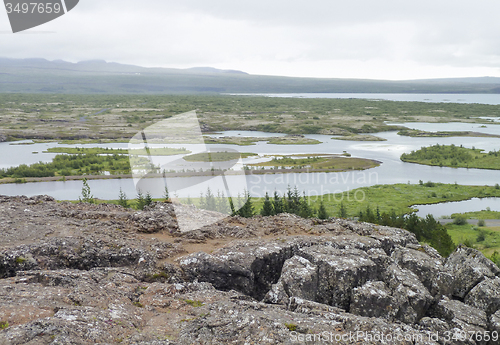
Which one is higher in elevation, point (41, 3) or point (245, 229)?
point (41, 3)

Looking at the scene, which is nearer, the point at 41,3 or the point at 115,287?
the point at 115,287

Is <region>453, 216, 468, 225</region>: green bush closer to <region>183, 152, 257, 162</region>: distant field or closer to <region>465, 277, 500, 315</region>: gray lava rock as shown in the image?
<region>465, 277, 500, 315</region>: gray lava rock

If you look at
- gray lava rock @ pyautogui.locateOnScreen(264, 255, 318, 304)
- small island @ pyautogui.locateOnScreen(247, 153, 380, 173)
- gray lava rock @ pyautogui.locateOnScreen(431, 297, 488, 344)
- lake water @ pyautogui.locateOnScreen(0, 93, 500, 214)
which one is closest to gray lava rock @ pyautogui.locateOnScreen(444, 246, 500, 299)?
gray lava rock @ pyautogui.locateOnScreen(431, 297, 488, 344)

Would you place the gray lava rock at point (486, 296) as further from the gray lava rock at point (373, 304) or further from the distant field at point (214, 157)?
the distant field at point (214, 157)

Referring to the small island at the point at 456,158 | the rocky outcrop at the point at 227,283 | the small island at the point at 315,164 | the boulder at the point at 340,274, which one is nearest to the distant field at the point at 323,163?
the small island at the point at 315,164

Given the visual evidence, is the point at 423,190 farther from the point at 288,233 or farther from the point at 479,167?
the point at 288,233

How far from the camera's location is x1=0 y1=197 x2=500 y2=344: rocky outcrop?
780 centimetres

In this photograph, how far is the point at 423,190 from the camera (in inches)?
2359

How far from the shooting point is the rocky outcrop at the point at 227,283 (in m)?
7.80

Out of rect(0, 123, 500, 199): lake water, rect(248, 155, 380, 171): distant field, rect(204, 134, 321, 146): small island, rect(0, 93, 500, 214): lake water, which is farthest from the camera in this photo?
rect(204, 134, 321, 146): small island

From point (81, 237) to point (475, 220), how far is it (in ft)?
156

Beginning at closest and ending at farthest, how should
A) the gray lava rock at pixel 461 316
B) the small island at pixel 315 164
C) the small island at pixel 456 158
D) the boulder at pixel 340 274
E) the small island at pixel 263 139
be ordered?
the gray lava rock at pixel 461 316 → the boulder at pixel 340 274 → the small island at pixel 315 164 → the small island at pixel 456 158 → the small island at pixel 263 139

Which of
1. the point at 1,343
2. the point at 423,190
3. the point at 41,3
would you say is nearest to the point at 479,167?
the point at 423,190

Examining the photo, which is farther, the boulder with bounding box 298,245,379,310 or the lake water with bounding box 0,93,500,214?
the lake water with bounding box 0,93,500,214
